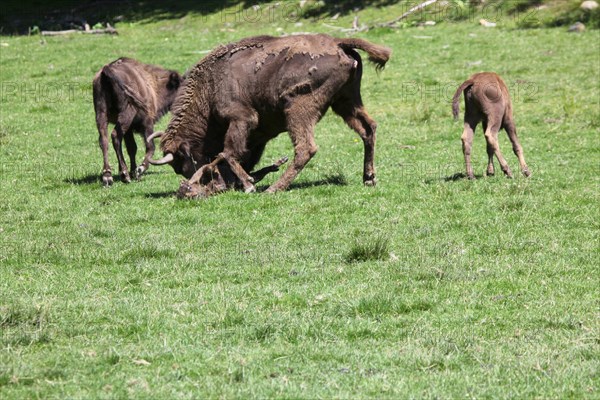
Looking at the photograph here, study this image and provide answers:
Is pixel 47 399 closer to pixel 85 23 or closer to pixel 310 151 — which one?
pixel 310 151

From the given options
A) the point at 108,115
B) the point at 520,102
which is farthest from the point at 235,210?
the point at 520,102

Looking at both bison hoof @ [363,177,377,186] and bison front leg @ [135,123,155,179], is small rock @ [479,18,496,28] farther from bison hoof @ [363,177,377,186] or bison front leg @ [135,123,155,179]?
bison hoof @ [363,177,377,186]

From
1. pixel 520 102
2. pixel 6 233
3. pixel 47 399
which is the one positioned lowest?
pixel 520 102

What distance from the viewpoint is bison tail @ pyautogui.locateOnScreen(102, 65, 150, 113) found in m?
14.5

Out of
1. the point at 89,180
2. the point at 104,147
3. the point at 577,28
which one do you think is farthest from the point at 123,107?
the point at 577,28

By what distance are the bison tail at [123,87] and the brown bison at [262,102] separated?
1.25 meters

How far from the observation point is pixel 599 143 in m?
16.0

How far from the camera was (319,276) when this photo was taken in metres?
8.75

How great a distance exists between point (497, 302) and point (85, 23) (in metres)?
28.5

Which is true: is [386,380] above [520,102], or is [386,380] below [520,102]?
above

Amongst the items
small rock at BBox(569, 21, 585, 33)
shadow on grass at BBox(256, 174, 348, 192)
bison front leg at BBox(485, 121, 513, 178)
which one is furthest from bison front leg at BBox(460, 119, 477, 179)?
small rock at BBox(569, 21, 585, 33)

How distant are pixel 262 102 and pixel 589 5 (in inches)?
713

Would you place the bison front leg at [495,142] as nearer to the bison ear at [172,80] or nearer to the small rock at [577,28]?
the bison ear at [172,80]

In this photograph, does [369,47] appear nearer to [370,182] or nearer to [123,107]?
[370,182]
